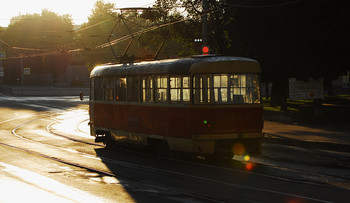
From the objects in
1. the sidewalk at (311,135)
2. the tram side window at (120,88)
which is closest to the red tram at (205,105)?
the tram side window at (120,88)

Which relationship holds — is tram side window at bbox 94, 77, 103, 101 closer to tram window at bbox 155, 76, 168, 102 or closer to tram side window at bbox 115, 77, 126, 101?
tram side window at bbox 115, 77, 126, 101

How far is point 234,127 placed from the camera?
15.4 metres

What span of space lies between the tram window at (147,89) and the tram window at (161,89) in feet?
1.25

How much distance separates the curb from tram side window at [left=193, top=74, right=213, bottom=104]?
247 inches

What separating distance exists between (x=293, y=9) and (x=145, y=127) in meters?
16.7

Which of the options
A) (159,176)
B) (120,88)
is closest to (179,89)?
(159,176)

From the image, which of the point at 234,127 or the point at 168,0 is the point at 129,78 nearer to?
the point at 234,127

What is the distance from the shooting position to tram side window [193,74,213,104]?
15289 mm

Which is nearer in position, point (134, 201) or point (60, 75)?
point (134, 201)

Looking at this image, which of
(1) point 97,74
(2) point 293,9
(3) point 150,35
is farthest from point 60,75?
(1) point 97,74

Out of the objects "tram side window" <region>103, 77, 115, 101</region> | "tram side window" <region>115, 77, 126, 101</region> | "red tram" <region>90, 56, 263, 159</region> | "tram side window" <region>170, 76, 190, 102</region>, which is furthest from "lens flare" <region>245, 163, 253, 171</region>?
"tram side window" <region>103, 77, 115, 101</region>

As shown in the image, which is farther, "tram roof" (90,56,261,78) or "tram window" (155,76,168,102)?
"tram window" (155,76,168,102)

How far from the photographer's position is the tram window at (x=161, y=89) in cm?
1642

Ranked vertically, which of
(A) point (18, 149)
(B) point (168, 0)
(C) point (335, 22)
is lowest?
(A) point (18, 149)
